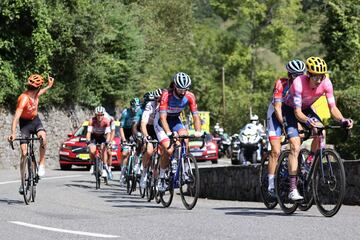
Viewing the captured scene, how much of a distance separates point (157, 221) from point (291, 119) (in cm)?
216

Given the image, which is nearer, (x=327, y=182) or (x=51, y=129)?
(x=327, y=182)

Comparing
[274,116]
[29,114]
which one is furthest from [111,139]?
[274,116]

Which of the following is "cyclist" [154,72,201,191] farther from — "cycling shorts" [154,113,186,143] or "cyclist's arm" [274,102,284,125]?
"cyclist's arm" [274,102,284,125]

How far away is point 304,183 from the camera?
38.0 feet

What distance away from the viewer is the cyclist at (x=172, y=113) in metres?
13.4

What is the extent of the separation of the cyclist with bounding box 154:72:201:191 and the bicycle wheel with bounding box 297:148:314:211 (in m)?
2.04

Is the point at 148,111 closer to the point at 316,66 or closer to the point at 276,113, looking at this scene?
the point at 276,113

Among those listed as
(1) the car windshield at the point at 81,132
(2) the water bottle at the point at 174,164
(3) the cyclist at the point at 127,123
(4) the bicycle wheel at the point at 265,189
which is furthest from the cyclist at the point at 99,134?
(1) the car windshield at the point at 81,132

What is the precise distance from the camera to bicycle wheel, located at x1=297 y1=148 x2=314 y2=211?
37.8ft

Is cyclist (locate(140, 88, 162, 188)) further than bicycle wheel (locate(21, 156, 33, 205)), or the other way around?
cyclist (locate(140, 88, 162, 188))

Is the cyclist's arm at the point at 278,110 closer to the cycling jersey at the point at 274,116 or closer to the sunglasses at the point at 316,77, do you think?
the cycling jersey at the point at 274,116

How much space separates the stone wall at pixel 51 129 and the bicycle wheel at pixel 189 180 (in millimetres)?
19827

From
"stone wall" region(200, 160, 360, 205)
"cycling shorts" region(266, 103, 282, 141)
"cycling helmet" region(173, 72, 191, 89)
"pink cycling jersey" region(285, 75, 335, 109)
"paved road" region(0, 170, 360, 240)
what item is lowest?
"paved road" region(0, 170, 360, 240)

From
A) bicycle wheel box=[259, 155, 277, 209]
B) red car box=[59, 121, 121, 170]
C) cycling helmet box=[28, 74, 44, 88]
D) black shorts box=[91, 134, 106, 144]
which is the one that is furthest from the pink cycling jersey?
red car box=[59, 121, 121, 170]
